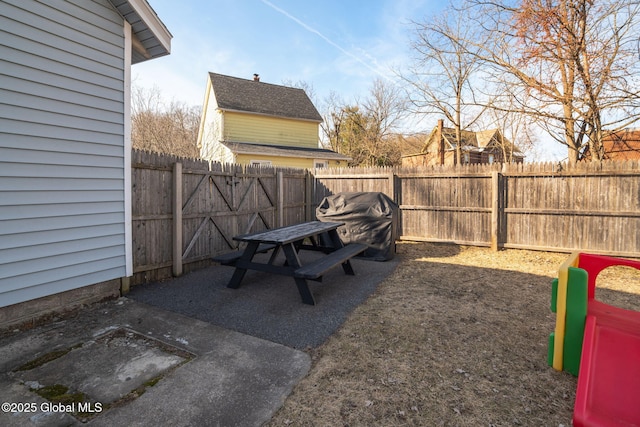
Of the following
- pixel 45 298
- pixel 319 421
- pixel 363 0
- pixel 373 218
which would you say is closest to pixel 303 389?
pixel 319 421

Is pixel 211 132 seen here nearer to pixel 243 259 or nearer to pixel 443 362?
pixel 243 259

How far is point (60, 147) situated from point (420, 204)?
282 inches

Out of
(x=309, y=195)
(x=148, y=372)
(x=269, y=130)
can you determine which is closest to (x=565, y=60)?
(x=309, y=195)

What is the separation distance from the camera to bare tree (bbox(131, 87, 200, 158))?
15.6 meters

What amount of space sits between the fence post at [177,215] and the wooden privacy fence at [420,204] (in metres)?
0.02

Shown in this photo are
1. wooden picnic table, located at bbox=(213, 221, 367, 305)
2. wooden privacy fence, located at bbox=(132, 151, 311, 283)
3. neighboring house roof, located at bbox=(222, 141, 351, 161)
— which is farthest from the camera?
neighboring house roof, located at bbox=(222, 141, 351, 161)

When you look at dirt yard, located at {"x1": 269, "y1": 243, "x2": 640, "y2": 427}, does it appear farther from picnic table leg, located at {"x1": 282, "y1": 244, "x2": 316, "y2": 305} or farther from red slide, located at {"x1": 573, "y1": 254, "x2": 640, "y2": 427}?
picnic table leg, located at {"x1": 282, "y1": 244, "x2": 316, "y2": 305}

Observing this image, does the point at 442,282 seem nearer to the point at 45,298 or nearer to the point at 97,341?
the point at 97,341

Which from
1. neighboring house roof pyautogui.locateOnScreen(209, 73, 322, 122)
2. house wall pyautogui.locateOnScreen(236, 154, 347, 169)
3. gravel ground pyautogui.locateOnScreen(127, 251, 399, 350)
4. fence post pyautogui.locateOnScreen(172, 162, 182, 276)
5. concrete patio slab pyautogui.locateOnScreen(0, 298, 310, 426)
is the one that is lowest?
concrete patio slab pyautogui.locateOnScreen(0, 298, 310, 426)

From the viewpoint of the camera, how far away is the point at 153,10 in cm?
415

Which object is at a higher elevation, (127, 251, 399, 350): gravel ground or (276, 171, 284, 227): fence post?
(276, 171, 284, 227): fence post

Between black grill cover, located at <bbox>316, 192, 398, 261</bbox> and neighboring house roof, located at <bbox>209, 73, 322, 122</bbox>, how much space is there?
10221 millimetres

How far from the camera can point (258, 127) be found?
15617 mm

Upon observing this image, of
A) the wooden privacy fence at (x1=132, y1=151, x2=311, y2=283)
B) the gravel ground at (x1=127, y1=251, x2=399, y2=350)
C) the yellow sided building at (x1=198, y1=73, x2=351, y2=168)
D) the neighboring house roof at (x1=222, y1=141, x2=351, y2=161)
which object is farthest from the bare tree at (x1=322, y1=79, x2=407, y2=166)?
the gravel ground at (x1=127, y1=251, x2=399, y2=350)
